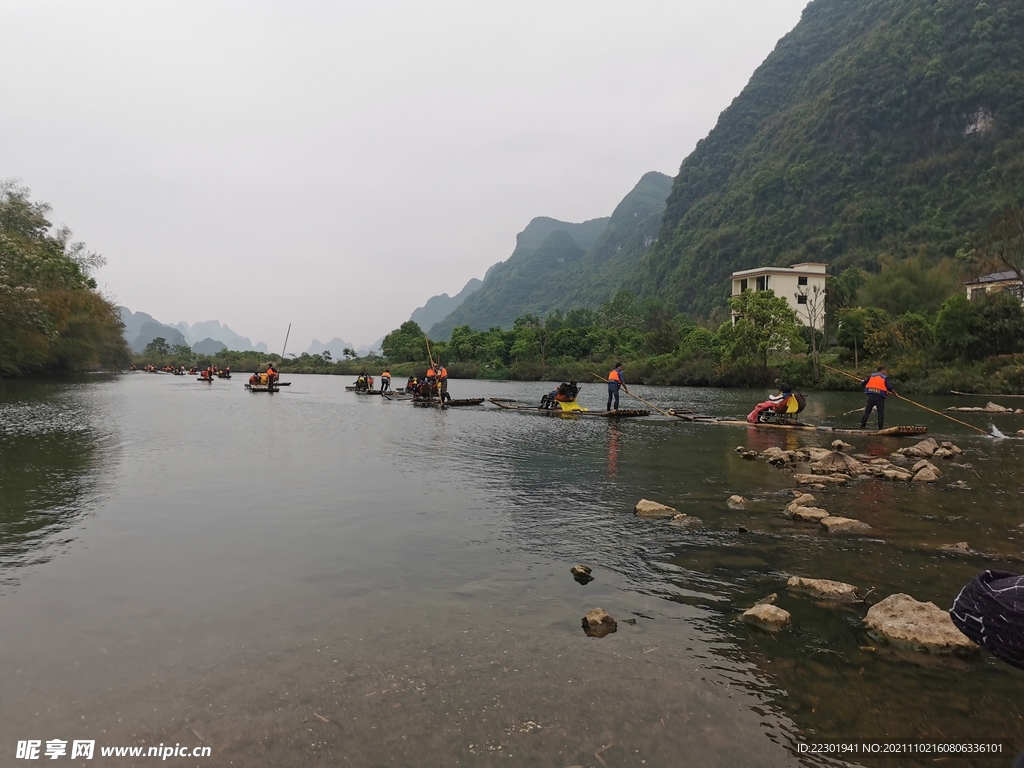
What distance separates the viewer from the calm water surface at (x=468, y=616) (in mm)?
4598

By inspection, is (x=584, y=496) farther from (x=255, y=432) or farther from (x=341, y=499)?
(x=255, y=432)

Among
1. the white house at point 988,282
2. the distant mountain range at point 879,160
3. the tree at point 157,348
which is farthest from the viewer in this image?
the tree at point 157,348

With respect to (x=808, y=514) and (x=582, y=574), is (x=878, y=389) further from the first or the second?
(x=582, y=574)

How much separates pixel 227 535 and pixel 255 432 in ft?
48.9

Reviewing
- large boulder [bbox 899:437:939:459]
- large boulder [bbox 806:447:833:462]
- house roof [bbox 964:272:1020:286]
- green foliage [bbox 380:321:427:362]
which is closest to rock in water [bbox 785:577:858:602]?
large boulder [bbox 806:447:833:462]

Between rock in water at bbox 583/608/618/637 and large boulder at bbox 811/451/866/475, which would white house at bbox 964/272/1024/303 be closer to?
large boulder at bbox 811/451/866/475

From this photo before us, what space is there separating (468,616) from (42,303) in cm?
4937

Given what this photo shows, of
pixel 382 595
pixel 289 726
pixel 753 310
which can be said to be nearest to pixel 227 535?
pixel 382 595

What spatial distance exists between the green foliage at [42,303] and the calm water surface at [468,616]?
3178 centimetres

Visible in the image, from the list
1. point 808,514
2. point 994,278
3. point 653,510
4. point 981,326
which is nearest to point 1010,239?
point 981,326

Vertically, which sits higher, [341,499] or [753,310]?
[753,310]

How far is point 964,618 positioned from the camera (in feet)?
8.52

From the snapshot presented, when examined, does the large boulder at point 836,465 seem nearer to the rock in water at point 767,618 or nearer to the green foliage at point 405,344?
the rock in water at point 767,618

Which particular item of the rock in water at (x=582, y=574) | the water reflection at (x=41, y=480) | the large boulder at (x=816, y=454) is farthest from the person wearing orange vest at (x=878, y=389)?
the water reflection at (x=41, y=480)
